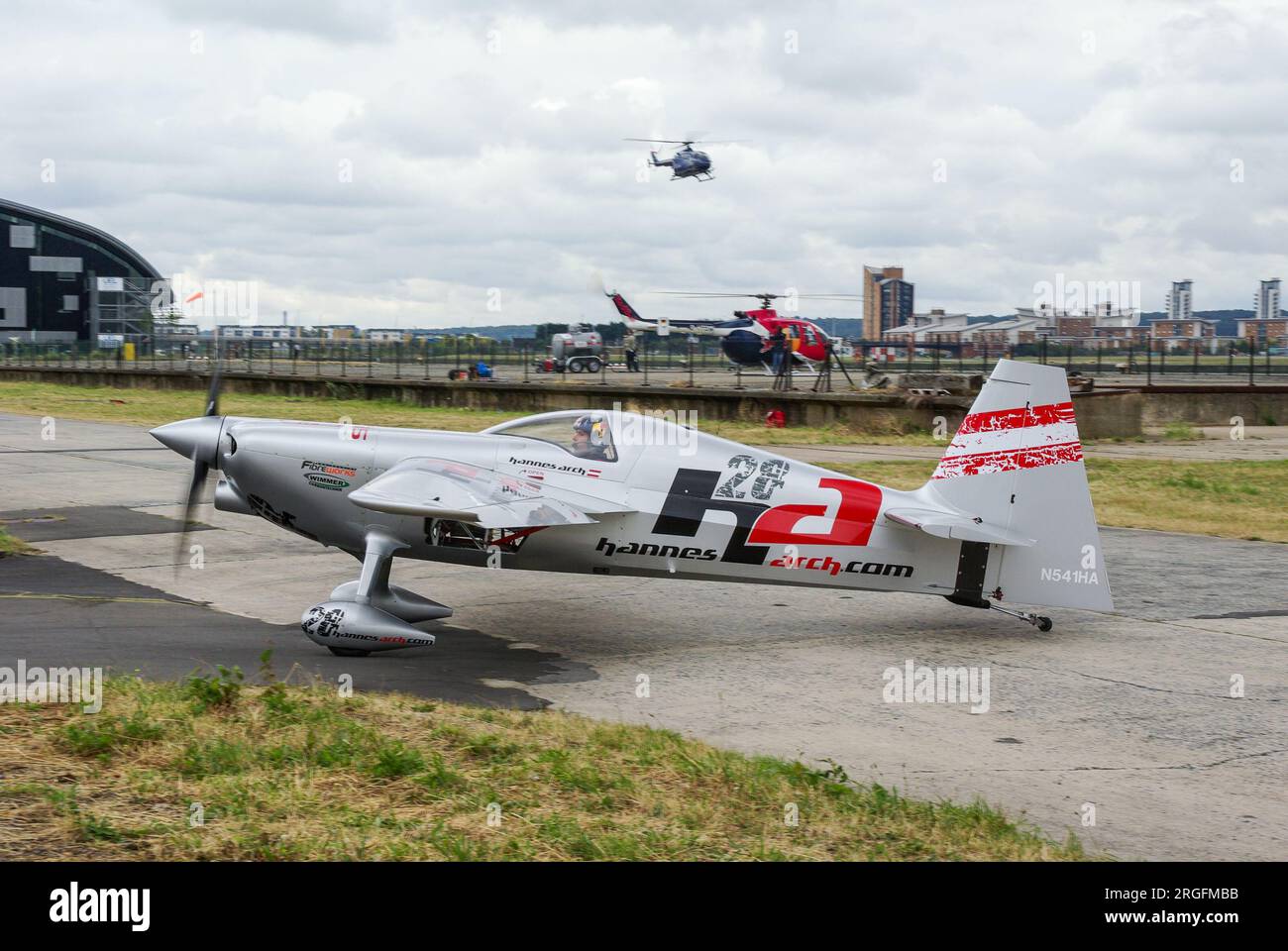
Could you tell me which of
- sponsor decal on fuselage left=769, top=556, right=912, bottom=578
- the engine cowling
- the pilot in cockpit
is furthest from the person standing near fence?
the engine cowling

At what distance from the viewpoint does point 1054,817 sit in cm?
732

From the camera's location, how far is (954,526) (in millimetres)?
11969

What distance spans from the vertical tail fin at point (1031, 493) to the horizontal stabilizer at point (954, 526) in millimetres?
89

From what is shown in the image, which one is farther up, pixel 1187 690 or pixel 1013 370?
pixel 1013 370

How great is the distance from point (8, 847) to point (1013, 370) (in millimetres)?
10145

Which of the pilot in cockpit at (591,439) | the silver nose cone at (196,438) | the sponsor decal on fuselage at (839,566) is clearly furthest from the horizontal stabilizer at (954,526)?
the silver nose cone at (196,438)

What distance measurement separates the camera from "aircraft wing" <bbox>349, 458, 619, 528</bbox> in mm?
11047

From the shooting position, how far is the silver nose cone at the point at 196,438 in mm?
12539

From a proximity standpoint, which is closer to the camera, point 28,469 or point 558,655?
point 558,655

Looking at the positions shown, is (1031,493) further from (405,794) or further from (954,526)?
(405,794)

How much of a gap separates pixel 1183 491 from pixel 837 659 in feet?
50.0
